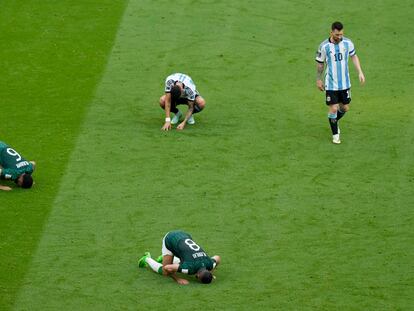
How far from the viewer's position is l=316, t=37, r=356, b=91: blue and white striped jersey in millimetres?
18812

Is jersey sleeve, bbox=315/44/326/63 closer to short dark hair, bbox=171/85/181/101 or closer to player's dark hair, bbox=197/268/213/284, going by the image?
short dark hair, bbox=171/85/181/101

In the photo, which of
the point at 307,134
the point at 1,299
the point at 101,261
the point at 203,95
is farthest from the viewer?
the point at 203,95

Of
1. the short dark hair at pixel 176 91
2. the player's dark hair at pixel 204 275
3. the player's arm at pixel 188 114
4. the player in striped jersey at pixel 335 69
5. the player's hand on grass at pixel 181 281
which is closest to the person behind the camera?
the player's dark hair at pixel 204 275

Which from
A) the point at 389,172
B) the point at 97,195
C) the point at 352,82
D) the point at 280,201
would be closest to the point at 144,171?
the point at 97,195

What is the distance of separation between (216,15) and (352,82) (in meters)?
3.76

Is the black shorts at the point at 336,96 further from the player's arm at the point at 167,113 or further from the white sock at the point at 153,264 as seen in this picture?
the white sock at the point at 153,264

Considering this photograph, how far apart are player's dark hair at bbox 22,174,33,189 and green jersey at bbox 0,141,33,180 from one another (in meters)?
0.08

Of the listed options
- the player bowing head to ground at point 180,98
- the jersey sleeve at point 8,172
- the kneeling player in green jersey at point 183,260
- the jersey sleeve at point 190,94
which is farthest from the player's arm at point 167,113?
the kneeling player in green jersey at point 183,260

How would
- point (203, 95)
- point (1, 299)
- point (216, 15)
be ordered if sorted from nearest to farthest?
point (1, 299) → point (203, 95) → point (216, 15)

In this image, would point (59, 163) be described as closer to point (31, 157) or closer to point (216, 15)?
point (31, 157)

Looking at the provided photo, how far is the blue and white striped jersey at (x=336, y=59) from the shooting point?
18.8 metres

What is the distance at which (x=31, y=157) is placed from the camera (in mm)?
18672

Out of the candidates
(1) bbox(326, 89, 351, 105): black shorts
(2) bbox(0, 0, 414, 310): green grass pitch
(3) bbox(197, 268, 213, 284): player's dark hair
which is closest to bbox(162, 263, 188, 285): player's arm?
(2) bbox(0, 0, 414, 310): green grass pitch

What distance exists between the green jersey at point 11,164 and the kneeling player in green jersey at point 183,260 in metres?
3.10
